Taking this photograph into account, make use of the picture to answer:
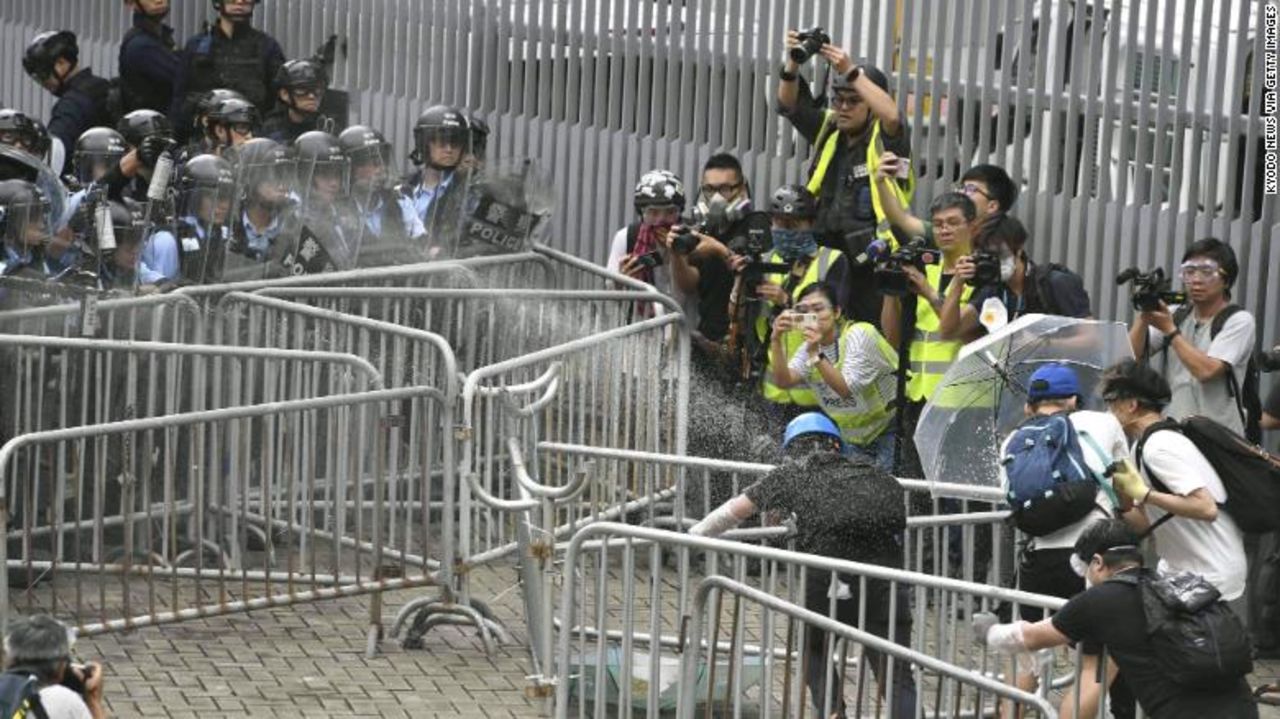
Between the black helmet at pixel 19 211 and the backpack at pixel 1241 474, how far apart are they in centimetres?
532

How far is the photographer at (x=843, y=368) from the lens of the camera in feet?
39.7

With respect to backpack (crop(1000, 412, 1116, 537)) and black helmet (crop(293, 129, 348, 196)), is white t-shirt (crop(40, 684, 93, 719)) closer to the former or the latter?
backpack (crop(1000, 412, 1116, 537))

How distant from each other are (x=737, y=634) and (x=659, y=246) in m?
5.57

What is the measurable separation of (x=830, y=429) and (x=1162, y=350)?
105 inches

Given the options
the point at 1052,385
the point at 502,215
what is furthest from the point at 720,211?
the point at 1052,385

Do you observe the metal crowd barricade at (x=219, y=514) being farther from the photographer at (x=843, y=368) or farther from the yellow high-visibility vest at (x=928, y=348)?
the yellow high-visibility vest at (x=928, y=348)

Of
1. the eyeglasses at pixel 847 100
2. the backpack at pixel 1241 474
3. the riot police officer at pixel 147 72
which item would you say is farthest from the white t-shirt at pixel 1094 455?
the riot police officer at pixel 147 72

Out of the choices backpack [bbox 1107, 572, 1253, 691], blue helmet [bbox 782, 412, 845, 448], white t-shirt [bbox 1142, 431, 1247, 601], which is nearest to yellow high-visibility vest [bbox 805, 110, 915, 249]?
white t-shirt [bbox 1142, 431, 1247, 601]

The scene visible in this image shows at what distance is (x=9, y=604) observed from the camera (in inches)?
398

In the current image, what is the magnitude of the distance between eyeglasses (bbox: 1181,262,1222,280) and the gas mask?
2.88 m

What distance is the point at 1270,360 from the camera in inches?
442

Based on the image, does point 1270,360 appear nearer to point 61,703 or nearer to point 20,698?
point 61,703

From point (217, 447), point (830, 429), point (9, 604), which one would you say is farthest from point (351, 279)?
point (830, 429)

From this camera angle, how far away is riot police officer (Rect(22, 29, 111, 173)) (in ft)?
57.0
